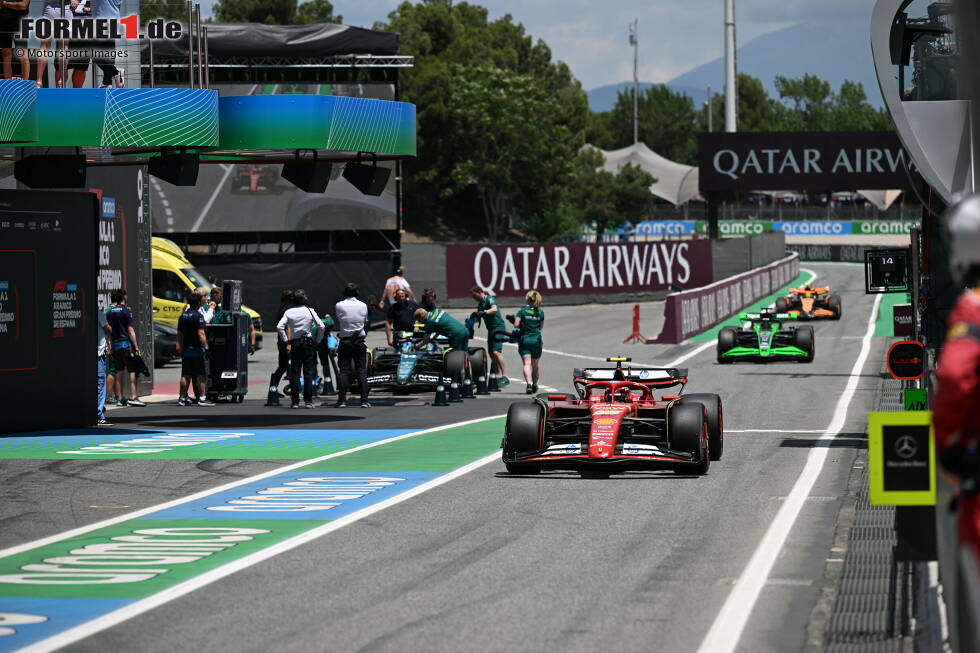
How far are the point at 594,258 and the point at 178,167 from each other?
30.8 m

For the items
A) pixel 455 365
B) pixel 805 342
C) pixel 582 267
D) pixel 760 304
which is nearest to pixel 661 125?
pixel 582 267

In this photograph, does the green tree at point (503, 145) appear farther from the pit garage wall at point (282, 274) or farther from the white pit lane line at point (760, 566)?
the white pit lane line at point (760, 566)

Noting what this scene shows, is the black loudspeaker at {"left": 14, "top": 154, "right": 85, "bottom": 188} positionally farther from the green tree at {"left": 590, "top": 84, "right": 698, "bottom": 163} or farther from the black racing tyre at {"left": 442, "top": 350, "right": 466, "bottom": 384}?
the green tree at {"left": 590, "top": 84, "right": 698, "bottom": 163}

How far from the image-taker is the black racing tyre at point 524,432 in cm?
1387

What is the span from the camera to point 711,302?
40938mm

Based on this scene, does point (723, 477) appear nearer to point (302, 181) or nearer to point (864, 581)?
point (864, 581)

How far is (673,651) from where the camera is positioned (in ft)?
24.0

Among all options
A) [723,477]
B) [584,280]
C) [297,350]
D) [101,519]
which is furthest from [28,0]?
[584,280]

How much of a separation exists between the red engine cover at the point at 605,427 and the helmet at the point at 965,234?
327 inches

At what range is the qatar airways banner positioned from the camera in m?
48.0

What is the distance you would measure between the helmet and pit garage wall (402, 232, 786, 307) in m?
40.4

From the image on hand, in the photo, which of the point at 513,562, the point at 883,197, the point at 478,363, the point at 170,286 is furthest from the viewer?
the point at 883,197

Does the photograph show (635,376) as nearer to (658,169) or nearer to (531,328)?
(531,328)

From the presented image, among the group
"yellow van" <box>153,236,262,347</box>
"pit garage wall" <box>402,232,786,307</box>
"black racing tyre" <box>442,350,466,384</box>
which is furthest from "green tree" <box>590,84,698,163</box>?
"black racing tyre" <box>442,350,466,384</box>
